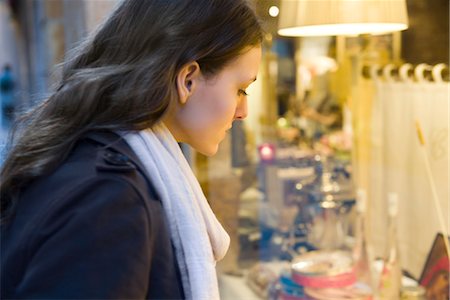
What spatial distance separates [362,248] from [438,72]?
502 millimetres

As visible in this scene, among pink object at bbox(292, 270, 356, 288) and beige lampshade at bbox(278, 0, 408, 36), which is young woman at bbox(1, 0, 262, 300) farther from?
pink object at bbox(292, 270, 356, 288)

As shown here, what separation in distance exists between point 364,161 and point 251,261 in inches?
17.9

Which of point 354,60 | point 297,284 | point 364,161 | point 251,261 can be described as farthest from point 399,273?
point 354,60

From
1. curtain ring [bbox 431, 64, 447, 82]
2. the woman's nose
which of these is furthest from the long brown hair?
curtain ring [bbox 431, 64, 447, 82]

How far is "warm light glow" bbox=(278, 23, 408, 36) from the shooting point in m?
1.44

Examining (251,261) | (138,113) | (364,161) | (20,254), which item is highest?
(138,113)

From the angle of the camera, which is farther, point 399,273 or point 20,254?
point 399,273

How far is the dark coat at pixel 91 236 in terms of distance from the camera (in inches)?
26.3

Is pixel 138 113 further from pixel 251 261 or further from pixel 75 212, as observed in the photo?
pixel 251 261

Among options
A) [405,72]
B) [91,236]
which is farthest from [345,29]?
[91,236]

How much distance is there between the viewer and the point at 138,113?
2.63 ft

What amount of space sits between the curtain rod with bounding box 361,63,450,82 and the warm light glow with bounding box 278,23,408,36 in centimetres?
12

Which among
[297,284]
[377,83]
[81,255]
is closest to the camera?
[81,255]

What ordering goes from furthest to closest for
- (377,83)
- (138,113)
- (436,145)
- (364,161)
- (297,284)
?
(364,161) → (377,83) → (297,284) → (436,145) → (138,113)
